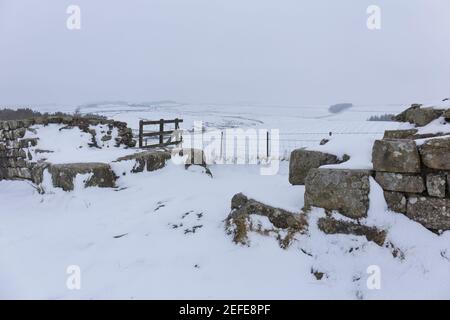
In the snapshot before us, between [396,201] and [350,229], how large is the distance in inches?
22.7

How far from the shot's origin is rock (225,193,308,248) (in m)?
4.16

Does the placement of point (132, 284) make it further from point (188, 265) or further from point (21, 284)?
point (21, 284)

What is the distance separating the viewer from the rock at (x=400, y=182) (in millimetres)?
3821

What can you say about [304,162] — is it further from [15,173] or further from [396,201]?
[15,173]

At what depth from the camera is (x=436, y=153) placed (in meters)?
3.73

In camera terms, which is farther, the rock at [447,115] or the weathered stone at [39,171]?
the weathered stone at [39,171]

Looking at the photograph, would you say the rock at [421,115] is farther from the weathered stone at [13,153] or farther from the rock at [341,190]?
the weathered stone at [13,153]

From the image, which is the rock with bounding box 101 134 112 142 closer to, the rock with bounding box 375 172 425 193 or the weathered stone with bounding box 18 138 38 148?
the weathered stone with bounding box 18 138 38 148

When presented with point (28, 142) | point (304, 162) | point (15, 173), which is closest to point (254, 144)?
point (28, 142)

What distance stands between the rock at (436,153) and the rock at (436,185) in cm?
9

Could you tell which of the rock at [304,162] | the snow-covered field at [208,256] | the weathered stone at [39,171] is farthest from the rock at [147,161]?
the rock at [304,162]

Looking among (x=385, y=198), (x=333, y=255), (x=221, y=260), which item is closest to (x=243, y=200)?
(x=221, y=260)
